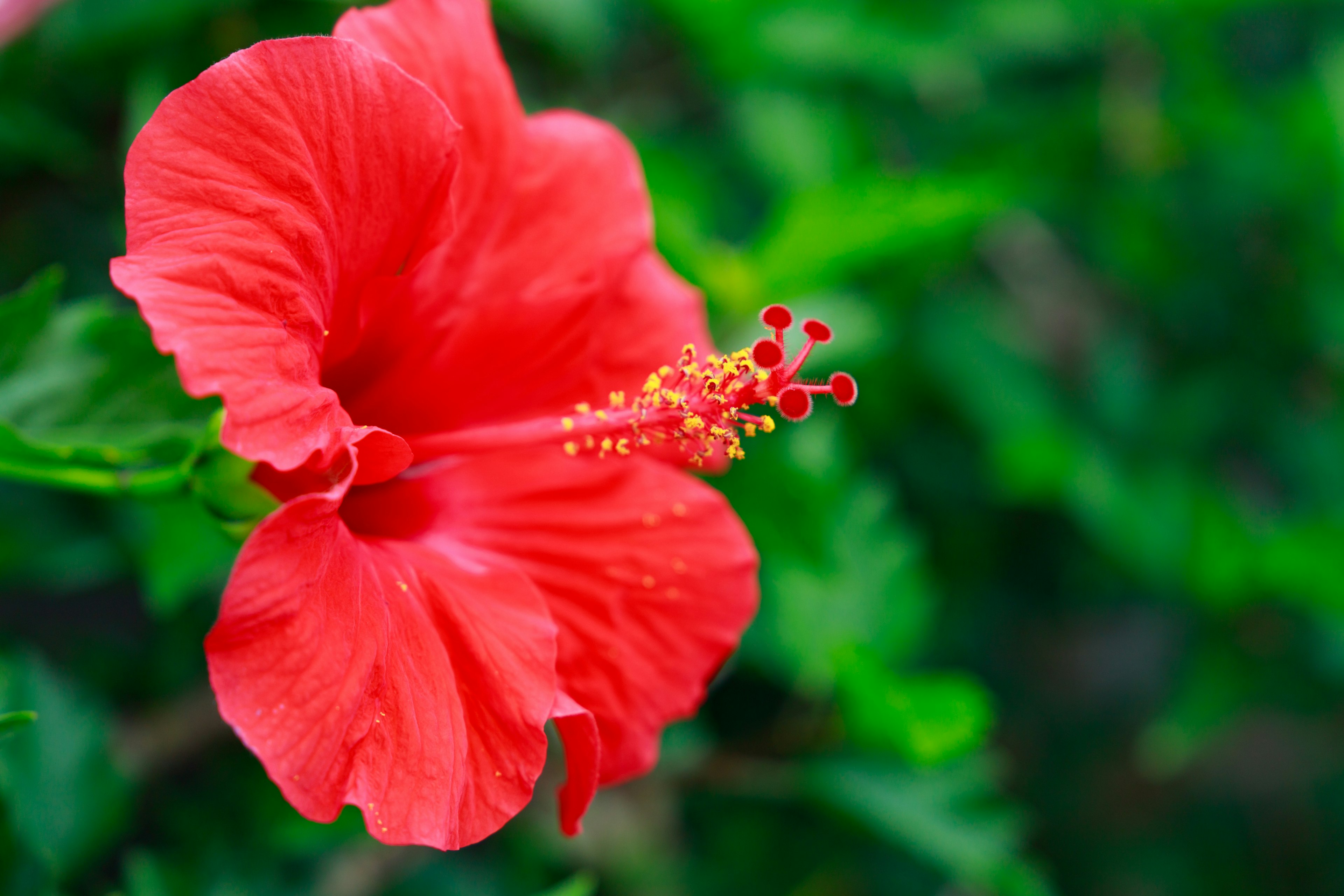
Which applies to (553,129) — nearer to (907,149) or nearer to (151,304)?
(151,304)

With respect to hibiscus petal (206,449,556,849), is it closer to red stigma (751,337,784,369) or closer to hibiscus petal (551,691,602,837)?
hibiscus petal (551,691,602,837)

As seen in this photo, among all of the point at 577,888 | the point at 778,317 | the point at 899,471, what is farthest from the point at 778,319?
the point at 899,471

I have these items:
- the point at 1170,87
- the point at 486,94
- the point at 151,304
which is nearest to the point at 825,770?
the point at 486,94

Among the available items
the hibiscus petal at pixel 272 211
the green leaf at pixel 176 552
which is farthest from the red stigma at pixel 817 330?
the green leaf at pixel 176 552

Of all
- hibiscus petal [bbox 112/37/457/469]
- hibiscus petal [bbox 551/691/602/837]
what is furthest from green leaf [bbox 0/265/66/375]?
hibiscus petal [bbox 551/691/602/837]

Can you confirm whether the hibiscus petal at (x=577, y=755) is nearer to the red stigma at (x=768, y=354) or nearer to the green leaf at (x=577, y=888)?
the green leaf at (x=577, y=888)

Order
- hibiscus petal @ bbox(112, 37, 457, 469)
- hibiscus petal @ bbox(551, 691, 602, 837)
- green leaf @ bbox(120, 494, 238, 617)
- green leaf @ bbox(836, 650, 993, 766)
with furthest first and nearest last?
green leaf @ bbox(836, 650, 993, 766), green leaf @ bbox(120, 494, 238, 617), hibiscus petal @ bbox(551, 691, 602, 837), hibiscus petal @ bbox(112, 37, 457, 469)

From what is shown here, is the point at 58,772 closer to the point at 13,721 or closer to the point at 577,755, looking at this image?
the point at 13,721
